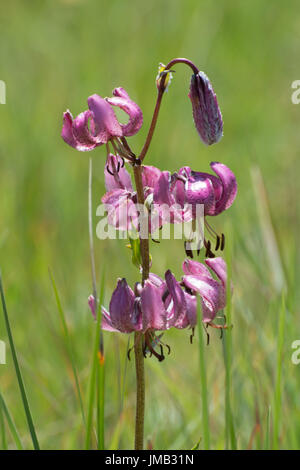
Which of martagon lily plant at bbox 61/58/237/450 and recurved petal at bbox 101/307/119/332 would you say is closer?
martagon lily plant at bbox 61/58/237/450

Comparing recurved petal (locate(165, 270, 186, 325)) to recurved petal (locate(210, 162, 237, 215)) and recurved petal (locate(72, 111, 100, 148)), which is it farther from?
recurved petal (locate(72, 111, 100, 148))

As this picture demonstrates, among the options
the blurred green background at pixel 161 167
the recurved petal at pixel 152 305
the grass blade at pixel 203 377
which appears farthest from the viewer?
the blurred green background at pixel 161 167

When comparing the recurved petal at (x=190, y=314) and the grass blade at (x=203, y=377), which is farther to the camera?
the recurved petal at (x=190, y=314)

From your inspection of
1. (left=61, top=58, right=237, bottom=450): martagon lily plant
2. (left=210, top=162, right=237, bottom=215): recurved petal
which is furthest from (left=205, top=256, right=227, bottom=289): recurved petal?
(left=210, top=162, right=237, bottom=215): recurved petal

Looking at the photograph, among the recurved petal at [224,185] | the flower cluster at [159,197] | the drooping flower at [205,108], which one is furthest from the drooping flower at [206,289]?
the drooping flower at [205,108]

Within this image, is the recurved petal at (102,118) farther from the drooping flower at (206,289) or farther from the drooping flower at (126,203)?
the drooping flower at (206,289)

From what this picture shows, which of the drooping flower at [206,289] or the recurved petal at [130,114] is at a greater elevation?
the recurved petal at [130,114]
